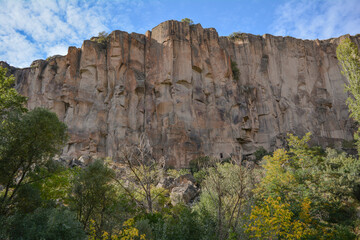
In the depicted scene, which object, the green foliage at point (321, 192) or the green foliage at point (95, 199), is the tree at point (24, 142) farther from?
the green foliage at point (321, 192)

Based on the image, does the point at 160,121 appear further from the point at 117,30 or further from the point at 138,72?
the point at 117,30

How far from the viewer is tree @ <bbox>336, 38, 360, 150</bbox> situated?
72.6 feet

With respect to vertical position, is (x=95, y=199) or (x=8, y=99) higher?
(x=8, y=99)

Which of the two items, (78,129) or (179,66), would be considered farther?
(179,66)

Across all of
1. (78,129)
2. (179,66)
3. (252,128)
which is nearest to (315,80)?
(252,128)

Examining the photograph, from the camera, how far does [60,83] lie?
40969 millimetres

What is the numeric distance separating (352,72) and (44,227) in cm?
2577

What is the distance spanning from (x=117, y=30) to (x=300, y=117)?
32532 millimetres

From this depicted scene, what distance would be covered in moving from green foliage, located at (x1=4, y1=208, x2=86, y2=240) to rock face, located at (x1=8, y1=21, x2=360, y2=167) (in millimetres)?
23674

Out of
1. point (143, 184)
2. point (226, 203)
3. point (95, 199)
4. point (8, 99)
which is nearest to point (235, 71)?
point (143, 184)

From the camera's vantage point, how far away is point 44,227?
9.59 m

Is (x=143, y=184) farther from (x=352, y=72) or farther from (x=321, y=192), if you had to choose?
(x=352, y=72)

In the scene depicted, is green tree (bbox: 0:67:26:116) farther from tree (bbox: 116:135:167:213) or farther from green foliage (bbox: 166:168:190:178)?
green foliage (bbox: 166:168:190:178)

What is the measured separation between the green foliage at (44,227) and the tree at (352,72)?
22.0m
